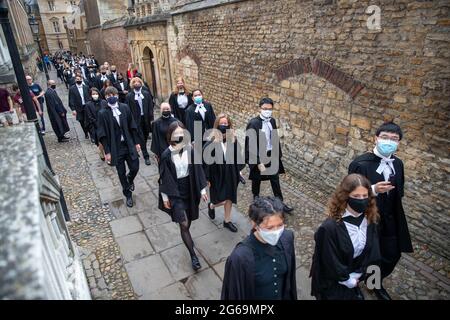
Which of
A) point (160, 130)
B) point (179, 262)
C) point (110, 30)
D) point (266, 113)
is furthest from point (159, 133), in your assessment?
point (110, 30)

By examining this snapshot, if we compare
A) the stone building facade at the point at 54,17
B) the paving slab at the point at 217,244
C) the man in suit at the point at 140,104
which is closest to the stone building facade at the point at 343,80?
the paving slab at the point at 217,244

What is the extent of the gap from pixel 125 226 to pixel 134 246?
2.13ft

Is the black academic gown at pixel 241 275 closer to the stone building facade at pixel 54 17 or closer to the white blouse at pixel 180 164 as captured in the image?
the white blouse at pixel 180 164

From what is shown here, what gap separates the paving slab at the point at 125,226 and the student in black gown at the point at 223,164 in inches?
55.1

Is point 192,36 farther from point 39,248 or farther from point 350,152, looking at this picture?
point 39,248

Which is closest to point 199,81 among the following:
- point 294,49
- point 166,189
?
point 294,49

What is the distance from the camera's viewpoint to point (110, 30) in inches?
827

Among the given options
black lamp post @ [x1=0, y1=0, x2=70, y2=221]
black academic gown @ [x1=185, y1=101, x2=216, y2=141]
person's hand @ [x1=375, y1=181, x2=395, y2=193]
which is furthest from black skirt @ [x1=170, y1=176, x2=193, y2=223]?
black academic gown @ [x1=185, y1=101, x2=216, y2=141]

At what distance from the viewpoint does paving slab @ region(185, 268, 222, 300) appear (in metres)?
3.74

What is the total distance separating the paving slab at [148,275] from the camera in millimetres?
3893

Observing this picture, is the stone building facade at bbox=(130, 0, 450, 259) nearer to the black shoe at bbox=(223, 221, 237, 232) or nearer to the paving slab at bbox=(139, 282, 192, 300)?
the black shoe at bbox=(223, 221, 237, 232)

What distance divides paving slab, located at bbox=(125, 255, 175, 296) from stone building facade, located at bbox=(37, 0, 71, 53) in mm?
61435

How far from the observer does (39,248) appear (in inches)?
44.8

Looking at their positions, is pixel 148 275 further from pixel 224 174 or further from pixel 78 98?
pixel 78 98
